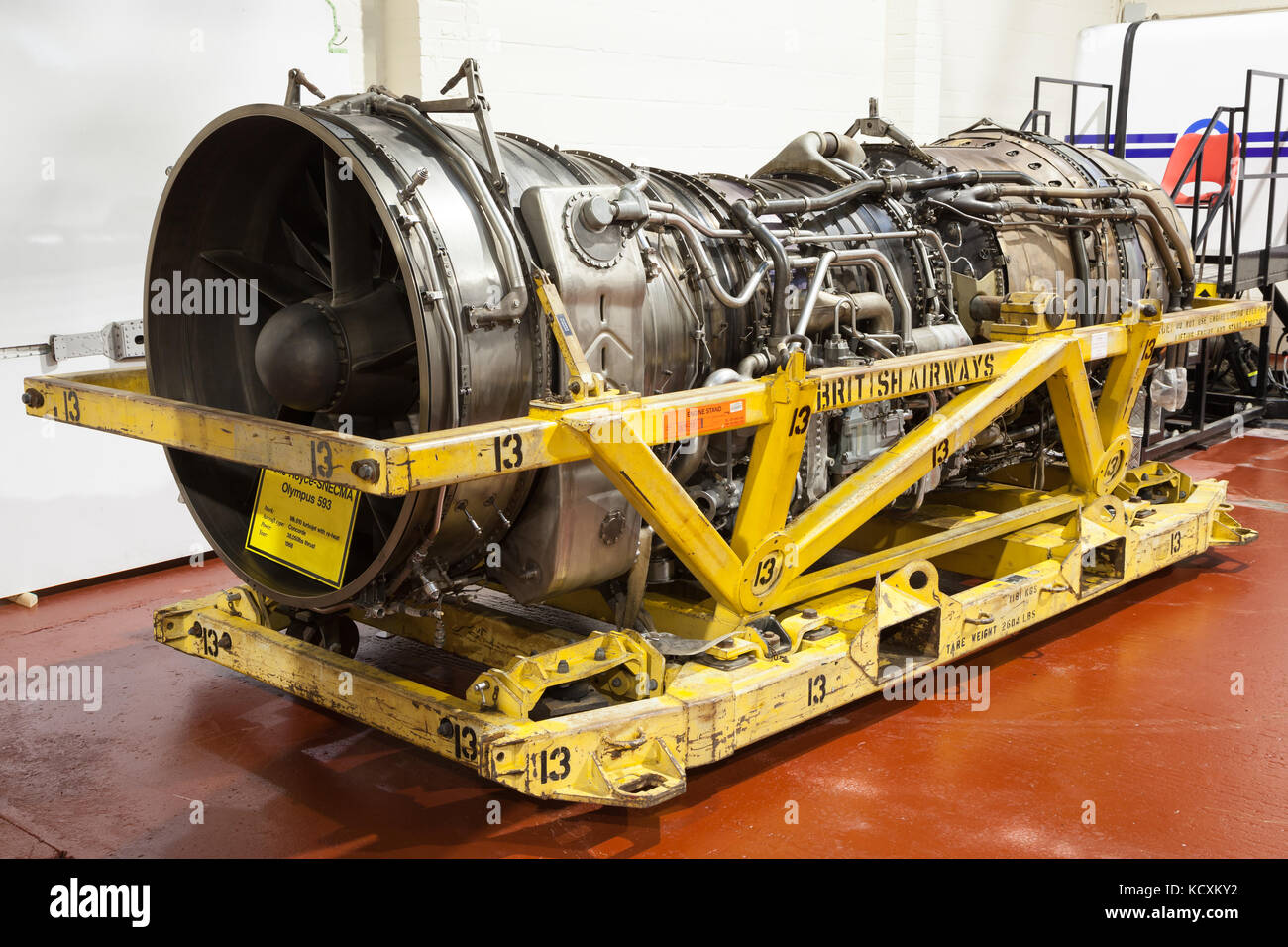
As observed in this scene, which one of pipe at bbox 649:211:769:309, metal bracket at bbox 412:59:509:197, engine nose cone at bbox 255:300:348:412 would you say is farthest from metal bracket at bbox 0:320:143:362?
pipe at bbox 649:211:769:309

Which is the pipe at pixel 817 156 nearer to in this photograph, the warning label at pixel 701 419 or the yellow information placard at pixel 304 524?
the warning label at pixel 701 419

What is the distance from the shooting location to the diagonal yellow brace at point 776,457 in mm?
3961

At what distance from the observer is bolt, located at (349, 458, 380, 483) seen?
2.94 m

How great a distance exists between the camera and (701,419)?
373 centimetres

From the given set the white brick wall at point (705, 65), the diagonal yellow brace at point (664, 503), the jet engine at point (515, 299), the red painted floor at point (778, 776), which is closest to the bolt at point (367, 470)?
the jet engine at point (515, 299)

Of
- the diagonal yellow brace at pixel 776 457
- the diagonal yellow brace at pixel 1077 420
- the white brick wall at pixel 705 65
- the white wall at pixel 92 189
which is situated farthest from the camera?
the white brick wall at pixel 705 65

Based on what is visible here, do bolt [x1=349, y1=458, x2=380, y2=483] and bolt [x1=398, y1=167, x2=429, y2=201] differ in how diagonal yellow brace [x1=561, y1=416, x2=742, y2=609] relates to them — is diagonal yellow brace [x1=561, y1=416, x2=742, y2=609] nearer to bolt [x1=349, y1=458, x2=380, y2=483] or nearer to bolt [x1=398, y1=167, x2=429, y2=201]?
bolt [x1=349, y1=458, x2=380, y2=483]

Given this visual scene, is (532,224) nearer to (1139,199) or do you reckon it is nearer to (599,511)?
(599,511)

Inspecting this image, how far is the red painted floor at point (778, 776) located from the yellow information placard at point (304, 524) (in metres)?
0.72

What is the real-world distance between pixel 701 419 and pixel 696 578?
2.35ft

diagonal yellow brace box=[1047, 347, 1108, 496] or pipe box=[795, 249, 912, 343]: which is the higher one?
pipe box=[795, 249, 912, 343]

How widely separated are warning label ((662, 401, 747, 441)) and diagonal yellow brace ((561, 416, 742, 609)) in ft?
0.33

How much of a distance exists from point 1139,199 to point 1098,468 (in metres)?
1.37

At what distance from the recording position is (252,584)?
4109 mm
